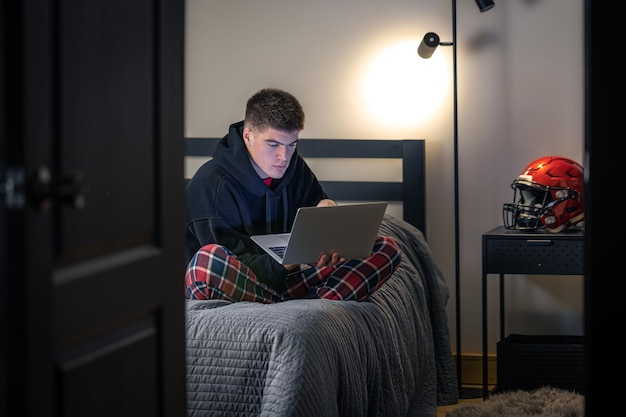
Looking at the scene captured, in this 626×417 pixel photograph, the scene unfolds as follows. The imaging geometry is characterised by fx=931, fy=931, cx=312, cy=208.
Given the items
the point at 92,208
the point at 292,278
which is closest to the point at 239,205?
the point at 292,278

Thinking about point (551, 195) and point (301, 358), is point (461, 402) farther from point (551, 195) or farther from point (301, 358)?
point (301, 358)

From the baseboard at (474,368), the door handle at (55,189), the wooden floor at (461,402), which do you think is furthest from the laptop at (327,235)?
the baseboard at (474,368)

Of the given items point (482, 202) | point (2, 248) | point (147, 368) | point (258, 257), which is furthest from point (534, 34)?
point (2, 248)

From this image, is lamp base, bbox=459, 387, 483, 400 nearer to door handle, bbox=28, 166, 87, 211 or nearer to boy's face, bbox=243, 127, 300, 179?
boy's face, bbox=243, 127, 300, 179

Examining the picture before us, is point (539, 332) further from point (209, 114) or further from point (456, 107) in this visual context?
Answer: point (209, 114)

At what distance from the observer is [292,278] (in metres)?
2.69

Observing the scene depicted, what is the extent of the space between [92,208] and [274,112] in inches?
63.1

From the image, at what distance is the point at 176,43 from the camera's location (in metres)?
1.55

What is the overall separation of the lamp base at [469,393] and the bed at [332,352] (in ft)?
0.83

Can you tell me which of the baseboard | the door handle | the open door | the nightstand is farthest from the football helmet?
the door handle

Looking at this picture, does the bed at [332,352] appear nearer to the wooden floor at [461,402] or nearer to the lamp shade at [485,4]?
the wooden floor at [461,402]

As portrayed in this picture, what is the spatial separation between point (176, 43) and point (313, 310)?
35.6 inches

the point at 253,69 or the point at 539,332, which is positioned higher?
the point at 253,69

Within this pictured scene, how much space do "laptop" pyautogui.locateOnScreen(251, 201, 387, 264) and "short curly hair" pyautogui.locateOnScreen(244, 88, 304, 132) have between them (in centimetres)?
38
